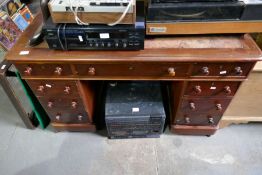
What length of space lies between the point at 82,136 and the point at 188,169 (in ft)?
2.46

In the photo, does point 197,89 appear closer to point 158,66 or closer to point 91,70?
point 158,66

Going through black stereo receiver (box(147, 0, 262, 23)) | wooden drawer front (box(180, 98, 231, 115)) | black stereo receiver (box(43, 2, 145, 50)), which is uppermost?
black stereo receiver (box(147, 0, 262, 23))

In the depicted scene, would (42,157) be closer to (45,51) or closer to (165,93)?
(45,51)

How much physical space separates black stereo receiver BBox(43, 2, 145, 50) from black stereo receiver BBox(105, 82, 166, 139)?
0.43 metres

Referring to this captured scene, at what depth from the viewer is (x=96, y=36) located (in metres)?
0.81

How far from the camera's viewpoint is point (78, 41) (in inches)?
32.5

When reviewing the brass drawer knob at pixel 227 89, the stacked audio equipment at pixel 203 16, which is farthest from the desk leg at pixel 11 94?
the brass drawer knob at pixel 227 89

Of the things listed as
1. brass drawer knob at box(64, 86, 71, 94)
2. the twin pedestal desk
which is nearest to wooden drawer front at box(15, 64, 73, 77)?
the twin pedestal desk

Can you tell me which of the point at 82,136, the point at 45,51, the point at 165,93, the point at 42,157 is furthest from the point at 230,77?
the point at 42,157

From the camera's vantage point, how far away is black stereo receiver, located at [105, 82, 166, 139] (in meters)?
1.16

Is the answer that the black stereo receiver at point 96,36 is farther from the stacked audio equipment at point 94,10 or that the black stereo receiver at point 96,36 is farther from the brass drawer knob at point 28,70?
the brass drawer knob at point 28,70

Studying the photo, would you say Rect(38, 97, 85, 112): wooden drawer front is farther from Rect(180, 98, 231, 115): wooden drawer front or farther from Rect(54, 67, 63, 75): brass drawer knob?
Rect(180, 98, 231, 115): wooden drawer front

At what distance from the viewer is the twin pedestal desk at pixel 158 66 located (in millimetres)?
836

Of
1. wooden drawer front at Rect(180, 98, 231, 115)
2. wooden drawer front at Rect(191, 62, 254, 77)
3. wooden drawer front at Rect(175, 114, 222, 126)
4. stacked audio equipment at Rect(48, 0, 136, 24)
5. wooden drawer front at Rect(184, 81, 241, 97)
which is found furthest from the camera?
wooden drawer front at Rect(175, 114, 222, 126)
